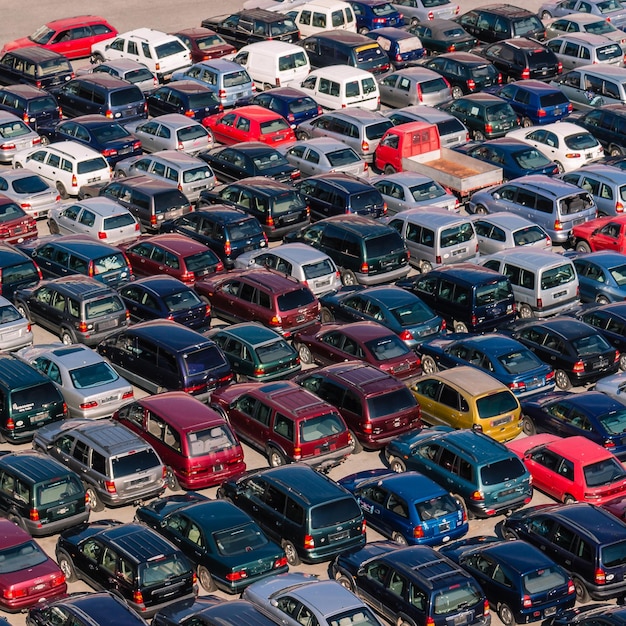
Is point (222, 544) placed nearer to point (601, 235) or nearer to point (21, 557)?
point (21, 557)

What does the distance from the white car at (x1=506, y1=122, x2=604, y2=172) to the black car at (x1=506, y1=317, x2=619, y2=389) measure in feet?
38.4

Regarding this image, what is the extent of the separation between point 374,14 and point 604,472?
3123cm

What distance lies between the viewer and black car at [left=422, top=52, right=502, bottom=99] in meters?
51.5

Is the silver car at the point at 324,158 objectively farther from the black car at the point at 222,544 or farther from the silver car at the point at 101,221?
the black car at the point at 222,544

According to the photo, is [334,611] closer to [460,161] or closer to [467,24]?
[460,161]

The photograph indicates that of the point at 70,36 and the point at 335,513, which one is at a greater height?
the point at 70,36

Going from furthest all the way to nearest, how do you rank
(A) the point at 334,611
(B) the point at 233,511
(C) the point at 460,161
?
1. (C) the point at 460,161
2. (B) the point at 233,511
3. (A) the point at 334,611

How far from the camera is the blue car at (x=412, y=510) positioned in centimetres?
2777

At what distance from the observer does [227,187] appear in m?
41.1

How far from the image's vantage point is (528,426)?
3259 centimetres

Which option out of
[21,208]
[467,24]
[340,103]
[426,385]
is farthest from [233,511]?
[467,24]

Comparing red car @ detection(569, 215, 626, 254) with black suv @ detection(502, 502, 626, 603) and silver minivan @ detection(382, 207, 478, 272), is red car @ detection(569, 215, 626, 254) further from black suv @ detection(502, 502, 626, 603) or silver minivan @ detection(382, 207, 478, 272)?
black suv @ detection(502, 502, 626, 603)

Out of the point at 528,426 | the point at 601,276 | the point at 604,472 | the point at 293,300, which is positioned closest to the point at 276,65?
the point at 601,276

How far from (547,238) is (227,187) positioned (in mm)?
8514
